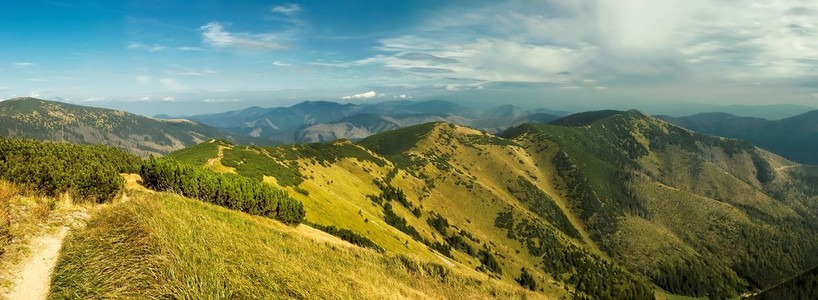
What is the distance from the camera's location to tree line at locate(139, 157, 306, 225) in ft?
155

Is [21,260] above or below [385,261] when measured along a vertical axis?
above

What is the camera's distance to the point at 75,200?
84.7ft

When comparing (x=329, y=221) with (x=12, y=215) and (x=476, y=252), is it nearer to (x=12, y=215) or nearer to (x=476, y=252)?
(x=12, y=215)

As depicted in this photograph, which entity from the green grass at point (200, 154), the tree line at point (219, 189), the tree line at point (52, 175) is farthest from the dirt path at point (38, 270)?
the green grass at point (200, 154)

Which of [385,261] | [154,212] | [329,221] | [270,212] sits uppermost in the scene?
[154,212]

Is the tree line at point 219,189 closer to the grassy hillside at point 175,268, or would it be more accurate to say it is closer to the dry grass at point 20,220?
the dry grass at point 20,220

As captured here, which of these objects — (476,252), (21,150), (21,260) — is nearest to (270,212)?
(21,150)

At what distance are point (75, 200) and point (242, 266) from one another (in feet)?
69.3

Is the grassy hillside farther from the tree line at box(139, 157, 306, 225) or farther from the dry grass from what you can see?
the tree line at box(139, 157, 306, 225)

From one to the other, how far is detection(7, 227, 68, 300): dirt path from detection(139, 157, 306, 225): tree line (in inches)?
1293

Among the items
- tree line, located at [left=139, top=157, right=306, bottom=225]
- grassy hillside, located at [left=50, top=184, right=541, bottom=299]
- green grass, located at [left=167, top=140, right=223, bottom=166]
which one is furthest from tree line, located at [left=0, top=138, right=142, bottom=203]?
green grass, located at [left=167, top=140, right=223, bottom=166]

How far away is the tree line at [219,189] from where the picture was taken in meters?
47.2

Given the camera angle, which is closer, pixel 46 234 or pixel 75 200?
pixel 46 234

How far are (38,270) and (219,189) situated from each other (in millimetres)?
43168
